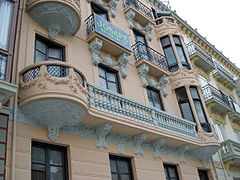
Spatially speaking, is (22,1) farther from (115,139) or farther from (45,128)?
(115,139)

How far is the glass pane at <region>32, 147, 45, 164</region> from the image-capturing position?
279 inches

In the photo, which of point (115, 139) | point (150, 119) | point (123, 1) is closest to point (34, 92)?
point (115, 139)

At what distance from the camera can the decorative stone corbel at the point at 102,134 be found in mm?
8664

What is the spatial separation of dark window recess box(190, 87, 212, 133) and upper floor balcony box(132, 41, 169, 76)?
2168 mm

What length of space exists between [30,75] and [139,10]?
10.9 m

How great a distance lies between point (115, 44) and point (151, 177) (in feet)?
20.0

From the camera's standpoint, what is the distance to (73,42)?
10328mm

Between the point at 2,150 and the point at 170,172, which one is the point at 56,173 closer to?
the point at 2,150

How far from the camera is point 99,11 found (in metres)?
13.4

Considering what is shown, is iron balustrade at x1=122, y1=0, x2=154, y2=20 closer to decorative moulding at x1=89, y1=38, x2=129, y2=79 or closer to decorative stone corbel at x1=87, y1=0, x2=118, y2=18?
decorative stone corbel at x1=87, y1=0, x2=118, y2=18

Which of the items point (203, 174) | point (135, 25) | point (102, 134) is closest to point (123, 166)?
point (102, 134)

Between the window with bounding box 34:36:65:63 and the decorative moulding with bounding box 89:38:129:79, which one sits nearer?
the window with bounding box 34:36:65:63

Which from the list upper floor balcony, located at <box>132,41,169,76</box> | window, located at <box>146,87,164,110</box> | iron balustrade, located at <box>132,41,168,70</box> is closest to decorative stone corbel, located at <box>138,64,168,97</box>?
upper floor balcony, located at <box>132,41,169,76</box>

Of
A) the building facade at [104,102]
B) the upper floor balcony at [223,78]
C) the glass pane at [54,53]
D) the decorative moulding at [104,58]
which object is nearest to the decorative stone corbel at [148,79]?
the building facade at [104,102]
